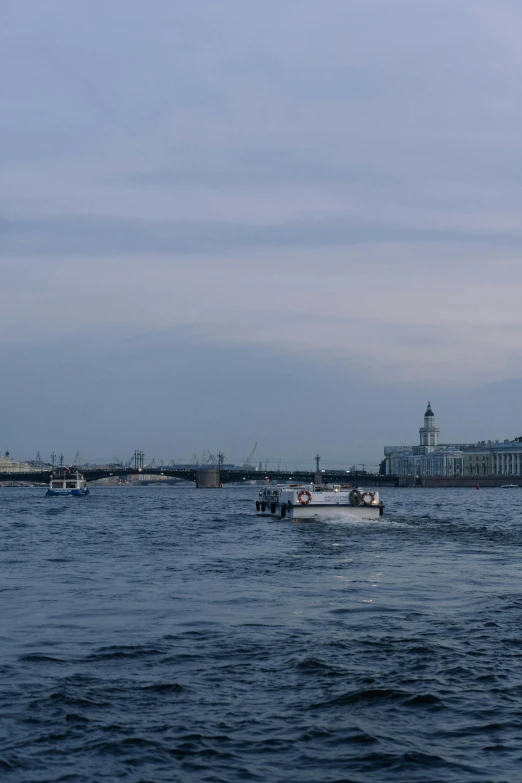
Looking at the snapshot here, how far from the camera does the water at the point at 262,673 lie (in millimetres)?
11852

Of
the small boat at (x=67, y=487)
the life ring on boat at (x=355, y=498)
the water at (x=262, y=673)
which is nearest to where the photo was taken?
the water at (x=262, y=673)

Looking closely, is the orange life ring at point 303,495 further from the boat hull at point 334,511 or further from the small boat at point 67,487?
the small boat at point 67,487

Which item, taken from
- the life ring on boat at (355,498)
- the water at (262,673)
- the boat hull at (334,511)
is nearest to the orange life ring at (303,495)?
the boat hull at (334,511)

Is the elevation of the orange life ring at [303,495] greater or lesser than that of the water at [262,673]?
greater

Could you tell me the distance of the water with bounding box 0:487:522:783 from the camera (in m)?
11.9

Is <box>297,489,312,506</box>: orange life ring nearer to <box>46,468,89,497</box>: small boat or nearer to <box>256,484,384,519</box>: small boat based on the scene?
<box>256,484,384,519</box>: small boat

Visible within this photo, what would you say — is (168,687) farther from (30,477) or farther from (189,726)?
(30,477)

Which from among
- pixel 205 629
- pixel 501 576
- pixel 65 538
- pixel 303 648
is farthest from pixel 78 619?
pixel 65 538

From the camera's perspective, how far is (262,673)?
16094 mm

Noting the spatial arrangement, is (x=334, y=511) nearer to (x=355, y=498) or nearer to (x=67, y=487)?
(x=355, y=498)

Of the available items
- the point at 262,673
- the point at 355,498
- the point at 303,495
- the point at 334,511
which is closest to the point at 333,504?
the point at 334,511

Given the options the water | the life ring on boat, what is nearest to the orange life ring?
the life ring on boat

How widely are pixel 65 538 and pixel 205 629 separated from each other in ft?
102

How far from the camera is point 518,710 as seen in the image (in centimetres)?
1397
